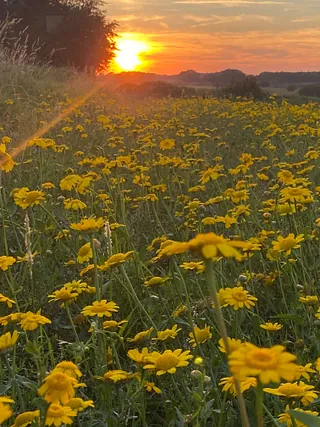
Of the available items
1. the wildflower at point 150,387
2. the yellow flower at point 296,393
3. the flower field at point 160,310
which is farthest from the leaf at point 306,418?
the wildflower at point 150,387

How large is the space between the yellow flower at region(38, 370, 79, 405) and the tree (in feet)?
71.9

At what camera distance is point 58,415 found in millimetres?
987

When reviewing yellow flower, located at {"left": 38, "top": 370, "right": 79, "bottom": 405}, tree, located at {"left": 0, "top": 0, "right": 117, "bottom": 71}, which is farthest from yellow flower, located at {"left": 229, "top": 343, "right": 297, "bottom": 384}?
tree, located at {"left": 0, "top": 0, "right": 117, "bottom": 71}

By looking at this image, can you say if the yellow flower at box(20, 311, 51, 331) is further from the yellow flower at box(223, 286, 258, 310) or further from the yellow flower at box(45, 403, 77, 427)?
the yellow flower at box(223, 286, 258, 310)

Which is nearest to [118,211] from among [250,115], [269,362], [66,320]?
[66,320]

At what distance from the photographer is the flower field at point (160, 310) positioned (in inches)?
39.9

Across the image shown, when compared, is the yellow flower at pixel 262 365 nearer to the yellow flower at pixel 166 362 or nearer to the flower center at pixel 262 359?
the flower center at pixel 262 359

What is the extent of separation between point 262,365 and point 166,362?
0.55 metres

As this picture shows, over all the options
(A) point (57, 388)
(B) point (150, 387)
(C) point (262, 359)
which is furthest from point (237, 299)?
(C) point (262, 359)

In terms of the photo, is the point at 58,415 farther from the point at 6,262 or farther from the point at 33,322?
the point at 6,262

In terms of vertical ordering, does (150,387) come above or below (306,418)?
below

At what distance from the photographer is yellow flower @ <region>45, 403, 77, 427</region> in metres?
0.97

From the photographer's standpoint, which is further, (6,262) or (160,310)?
(160,310)

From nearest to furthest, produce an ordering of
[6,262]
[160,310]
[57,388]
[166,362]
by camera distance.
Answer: [57,388] → [166,362] → [6,262] → [160,310]
